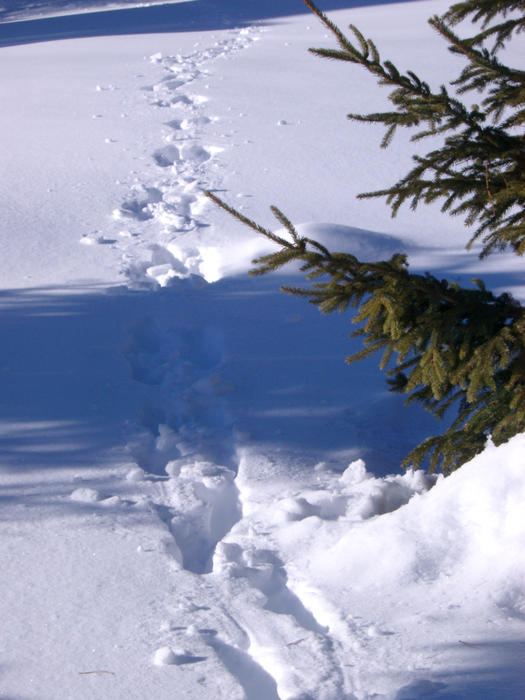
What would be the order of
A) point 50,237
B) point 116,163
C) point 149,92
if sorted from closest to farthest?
point 50,237, point 116,163, point 149,92

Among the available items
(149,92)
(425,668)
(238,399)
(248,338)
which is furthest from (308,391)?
(149,92)

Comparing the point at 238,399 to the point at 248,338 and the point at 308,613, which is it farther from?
the point at 308,613

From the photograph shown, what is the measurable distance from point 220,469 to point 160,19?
746 inches

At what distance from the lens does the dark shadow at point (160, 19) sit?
17.7 m

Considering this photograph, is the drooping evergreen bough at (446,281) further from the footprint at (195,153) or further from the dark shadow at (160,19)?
the dark shadow at (160,19)

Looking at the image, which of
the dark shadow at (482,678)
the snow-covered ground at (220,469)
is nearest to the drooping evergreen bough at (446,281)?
the snow-covered ground at (220,469)

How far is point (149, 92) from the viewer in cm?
1121

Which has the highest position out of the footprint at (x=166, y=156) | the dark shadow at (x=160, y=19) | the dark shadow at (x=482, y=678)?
the dark shadow at (x=160, y=19)

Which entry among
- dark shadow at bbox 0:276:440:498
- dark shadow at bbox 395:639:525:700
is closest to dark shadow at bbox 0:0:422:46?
dark shadow at bbox 0:276:440:498

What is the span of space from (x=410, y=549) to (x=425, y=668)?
51cm

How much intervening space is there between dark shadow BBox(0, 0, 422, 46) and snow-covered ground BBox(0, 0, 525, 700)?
11367mm

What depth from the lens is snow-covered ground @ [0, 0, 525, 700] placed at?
7.39 ft

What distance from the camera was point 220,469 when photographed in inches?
136

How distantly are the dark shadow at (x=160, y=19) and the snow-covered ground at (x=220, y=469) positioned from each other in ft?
37.3
